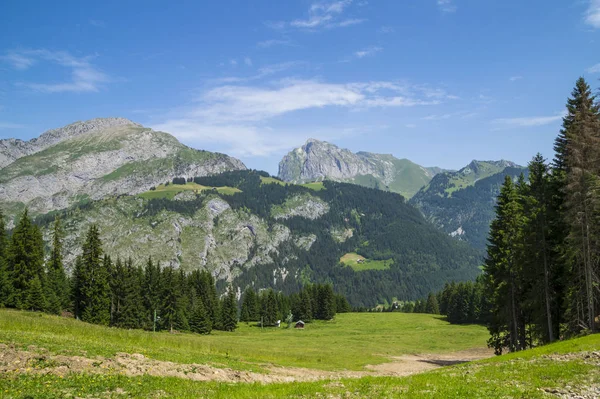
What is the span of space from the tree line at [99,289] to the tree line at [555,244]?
68.4 metres

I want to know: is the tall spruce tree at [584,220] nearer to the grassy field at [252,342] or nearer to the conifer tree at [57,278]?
the grassy field at [252,342]

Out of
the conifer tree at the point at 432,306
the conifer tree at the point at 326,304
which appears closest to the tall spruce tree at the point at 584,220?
the conifer tree at the point at 326,304

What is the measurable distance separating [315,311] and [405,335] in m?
55.2

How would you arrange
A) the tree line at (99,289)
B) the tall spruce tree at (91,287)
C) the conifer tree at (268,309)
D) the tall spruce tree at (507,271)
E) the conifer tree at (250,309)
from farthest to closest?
the conifer tree at (250,309) → the conifer tree at (268,309) → the tall spruce tree at (91,287) → the tree line at (99,289) → the tall spruce tree at (507,271)

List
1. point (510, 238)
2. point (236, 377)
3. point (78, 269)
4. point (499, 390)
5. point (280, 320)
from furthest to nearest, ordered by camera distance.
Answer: point (280, 320) → point (78, 269) → point (510, 238) → point (236, 377) → point (499, 390)

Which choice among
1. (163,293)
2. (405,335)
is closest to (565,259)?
(405,335)

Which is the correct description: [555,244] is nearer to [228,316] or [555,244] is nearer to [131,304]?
[131,304]

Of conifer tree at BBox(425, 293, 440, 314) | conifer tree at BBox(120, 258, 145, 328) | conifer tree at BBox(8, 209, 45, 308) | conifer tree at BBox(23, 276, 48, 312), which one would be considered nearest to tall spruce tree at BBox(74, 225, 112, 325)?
conifer tree at BBox(8, 209, 45, 308)

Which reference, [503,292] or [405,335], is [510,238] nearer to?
[503,292]

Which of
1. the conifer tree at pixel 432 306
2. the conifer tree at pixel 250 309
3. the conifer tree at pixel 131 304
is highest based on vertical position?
the conifer tree at pixel 131 304

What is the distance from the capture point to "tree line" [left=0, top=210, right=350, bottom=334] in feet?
216

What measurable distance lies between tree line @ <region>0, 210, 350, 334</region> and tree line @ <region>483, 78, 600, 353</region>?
224 ft

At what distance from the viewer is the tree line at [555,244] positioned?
3684cm

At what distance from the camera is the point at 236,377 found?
23.5 meters
